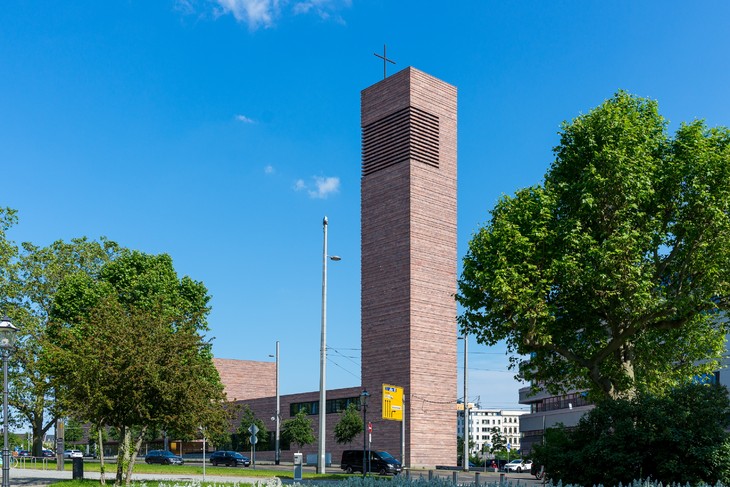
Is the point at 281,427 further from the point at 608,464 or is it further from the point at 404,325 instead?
the point at 608,464

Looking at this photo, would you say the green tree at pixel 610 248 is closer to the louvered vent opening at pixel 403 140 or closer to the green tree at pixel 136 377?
the green tree at pixel 136 377

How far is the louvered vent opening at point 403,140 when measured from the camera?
71.8 m

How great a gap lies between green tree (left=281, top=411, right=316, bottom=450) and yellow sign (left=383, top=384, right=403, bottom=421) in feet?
71.1

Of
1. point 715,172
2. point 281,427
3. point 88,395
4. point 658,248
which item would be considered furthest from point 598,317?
point 281,427

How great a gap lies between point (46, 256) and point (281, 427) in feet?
124

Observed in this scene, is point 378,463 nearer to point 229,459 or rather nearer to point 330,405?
point 229,459

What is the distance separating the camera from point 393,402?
60.3 m

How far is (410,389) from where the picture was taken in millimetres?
67500

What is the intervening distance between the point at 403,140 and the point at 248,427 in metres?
41.5

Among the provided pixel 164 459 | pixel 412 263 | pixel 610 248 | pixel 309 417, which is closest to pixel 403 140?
pixel 412 263

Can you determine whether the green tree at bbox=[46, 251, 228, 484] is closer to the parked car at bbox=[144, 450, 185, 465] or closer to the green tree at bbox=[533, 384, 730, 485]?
the green tree at bbox=[533, 384, 730, 485]

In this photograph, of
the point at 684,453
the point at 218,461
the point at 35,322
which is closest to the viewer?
the point at 684,453

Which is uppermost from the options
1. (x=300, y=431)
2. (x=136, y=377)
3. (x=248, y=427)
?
(x=136, y=377)

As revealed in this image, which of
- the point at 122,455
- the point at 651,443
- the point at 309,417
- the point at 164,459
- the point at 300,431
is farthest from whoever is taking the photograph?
the point at 309,417
